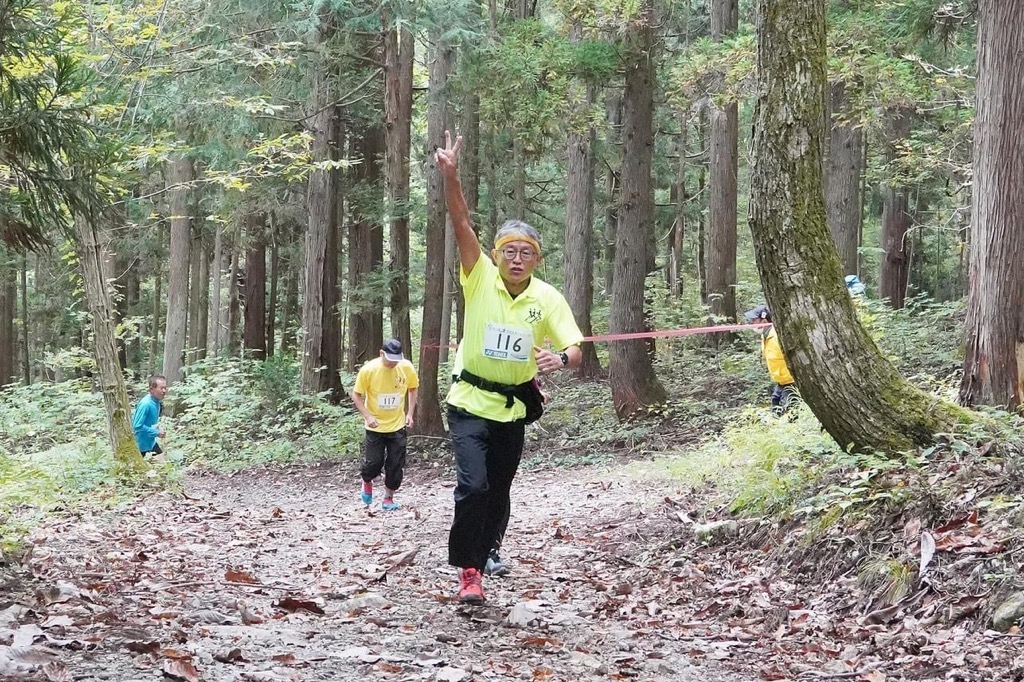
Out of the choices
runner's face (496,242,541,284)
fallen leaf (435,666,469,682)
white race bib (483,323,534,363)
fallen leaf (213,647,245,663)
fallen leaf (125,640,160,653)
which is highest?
runner's face (496,242,541,284)

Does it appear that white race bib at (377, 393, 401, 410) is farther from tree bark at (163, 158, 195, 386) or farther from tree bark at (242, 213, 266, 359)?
tree bark at (242, 213, 266, 359)

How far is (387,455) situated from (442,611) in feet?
17.8

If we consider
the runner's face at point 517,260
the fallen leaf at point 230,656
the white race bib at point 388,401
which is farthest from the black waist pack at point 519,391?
the white race bib at point 388,401

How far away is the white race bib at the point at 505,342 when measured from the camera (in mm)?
5461

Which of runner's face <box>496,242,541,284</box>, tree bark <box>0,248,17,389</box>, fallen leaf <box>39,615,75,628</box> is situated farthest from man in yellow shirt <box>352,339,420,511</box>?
tree bark <box>0,248,17,389</box>

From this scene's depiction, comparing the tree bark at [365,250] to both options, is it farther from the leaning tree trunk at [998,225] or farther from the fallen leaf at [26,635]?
the fallen leaf at [26,635]

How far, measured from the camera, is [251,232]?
2364 cm

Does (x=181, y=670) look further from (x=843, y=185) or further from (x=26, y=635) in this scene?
(x=843, y=185)

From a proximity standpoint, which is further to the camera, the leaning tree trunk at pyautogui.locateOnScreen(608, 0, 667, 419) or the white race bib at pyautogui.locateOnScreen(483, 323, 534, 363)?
the leaning tree trunk at pyautogui.locateOnScreen(608, 0, 667, 419)

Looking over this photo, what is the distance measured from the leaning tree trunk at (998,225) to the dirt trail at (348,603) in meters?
2.93

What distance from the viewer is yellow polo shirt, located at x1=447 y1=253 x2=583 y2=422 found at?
548cm

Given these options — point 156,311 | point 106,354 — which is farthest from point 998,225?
point 156,311

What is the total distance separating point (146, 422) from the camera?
12992mm

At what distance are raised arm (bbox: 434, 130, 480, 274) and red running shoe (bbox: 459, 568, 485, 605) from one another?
180cm
